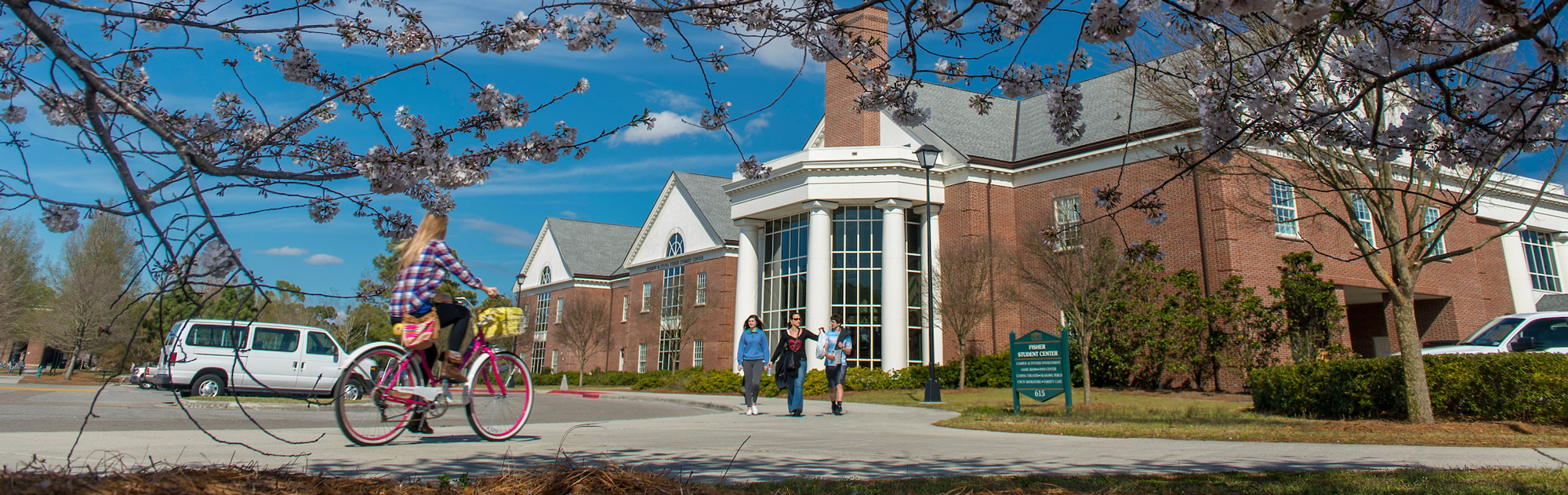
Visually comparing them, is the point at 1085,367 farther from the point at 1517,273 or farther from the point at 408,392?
the point at 1517,273

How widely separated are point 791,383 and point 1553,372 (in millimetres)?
8587

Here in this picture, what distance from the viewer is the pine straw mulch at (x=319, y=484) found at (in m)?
2.64

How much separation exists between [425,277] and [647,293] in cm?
3407

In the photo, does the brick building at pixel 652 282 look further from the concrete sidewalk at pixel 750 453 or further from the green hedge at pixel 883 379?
the concrete sidewalk at pixel 750 453

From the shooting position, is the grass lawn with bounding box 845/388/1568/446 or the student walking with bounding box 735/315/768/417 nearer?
the grass lawn with bounding box 845/388/1568/446

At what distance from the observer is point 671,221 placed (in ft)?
128

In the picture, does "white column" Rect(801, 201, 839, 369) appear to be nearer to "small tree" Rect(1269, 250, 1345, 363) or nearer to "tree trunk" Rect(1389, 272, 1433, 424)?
"small tree" Rect(1269, 250, 1345, 363)

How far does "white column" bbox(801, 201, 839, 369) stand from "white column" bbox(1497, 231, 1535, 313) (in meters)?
21.7

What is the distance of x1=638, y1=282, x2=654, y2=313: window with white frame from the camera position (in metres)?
38.9

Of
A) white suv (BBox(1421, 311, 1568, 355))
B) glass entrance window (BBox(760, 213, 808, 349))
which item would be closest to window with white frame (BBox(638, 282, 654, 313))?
glass entrance window (BBox(760, 213, 808, 349))

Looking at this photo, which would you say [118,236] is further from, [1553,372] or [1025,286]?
[1553,372]

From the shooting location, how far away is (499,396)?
252 inches

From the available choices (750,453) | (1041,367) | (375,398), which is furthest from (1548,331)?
(375,398)

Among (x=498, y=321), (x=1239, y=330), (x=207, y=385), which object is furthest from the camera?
(x=1239, y=330)
